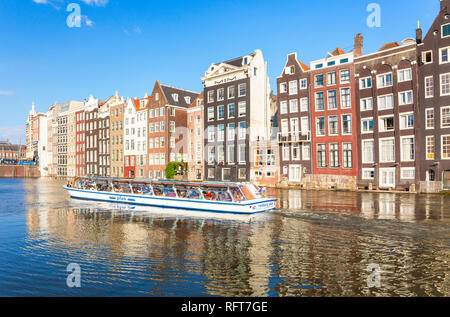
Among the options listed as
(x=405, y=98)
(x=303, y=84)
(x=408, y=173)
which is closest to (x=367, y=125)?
(x=405, y=98)

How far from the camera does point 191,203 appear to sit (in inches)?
1105

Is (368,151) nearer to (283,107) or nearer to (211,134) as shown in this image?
(283,107)

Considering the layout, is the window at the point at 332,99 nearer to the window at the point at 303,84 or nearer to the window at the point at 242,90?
the window at the point at 303,84

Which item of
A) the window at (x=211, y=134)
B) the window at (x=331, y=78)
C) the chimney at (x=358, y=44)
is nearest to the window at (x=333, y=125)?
the window at (x=331, y=78)

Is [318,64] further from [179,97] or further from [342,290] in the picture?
[342,290]

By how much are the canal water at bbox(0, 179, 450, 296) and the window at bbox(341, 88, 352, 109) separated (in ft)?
90.6

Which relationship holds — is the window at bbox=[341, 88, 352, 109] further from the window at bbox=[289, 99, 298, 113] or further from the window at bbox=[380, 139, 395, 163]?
the window at bbox=[289, 99, 298, 113]

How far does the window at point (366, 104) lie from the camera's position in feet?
160

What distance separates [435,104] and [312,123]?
57.3ft

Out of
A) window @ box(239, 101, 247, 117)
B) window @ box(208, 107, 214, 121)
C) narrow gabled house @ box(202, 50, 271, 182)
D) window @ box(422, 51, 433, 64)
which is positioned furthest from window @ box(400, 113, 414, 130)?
window @ box(208, 107, 214, 121)

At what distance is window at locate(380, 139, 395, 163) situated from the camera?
151ft

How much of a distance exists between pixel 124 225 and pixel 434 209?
80.6ft

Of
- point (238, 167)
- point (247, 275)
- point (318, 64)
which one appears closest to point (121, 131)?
point (238, 167)
